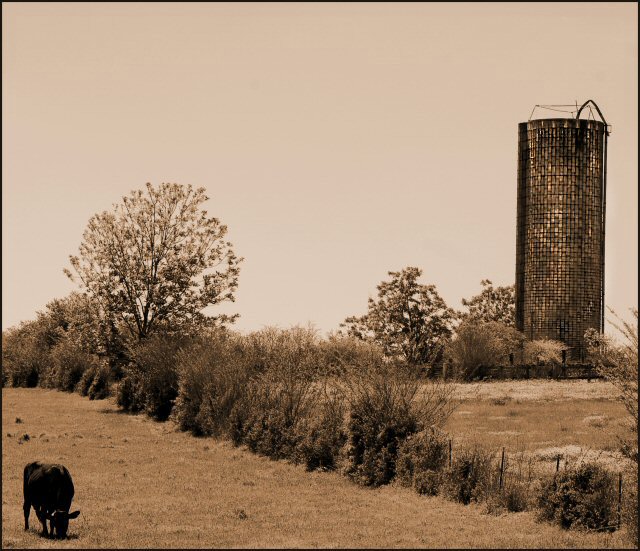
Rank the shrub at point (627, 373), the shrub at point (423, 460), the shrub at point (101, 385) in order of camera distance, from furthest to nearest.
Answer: the shrub at point (101, 385), the shrub at point (423, 460), the shrub at point (627, 373)

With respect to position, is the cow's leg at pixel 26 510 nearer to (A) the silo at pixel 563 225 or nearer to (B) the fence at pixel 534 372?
(B) the fence at pixel 534 372

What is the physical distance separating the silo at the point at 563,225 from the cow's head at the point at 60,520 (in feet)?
215

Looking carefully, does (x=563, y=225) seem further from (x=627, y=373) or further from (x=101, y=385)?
(x=627, y=373)

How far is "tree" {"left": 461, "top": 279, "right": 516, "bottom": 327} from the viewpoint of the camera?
3841 inches

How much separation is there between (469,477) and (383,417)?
519 centimetres

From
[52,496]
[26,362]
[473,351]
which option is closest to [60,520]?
[52,496]

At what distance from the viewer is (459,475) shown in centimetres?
2727

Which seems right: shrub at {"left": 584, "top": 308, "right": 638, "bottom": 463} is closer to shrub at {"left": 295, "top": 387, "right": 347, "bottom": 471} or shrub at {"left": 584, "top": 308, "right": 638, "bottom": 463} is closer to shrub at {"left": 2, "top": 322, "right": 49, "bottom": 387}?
shrub at {"left": 295, "top": 387, "right": 347, "bottom": 471}

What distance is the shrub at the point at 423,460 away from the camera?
2850 cm

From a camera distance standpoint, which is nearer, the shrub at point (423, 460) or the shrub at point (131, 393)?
the shrub at point (423, 460)

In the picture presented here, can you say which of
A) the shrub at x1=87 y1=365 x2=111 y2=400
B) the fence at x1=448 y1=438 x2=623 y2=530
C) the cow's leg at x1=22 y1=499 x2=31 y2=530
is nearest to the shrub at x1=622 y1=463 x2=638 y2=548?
the fence at x1=448 y1=438 x2=623 y2=530

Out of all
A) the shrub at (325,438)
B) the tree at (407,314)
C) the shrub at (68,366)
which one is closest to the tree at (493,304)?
the tree at (407,314)

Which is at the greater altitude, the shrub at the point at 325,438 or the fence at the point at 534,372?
the fence at the point at 534,372

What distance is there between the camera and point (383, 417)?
31.6 meters
